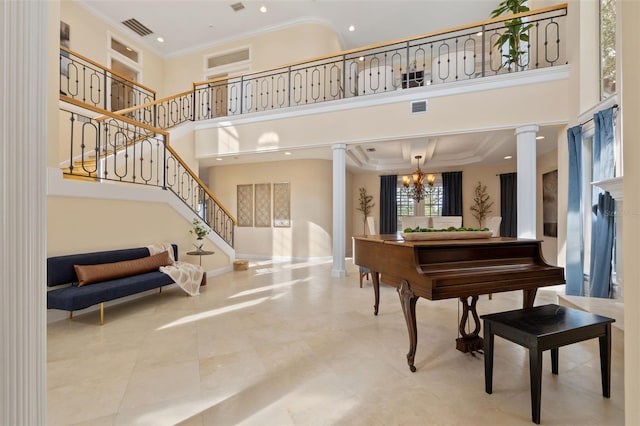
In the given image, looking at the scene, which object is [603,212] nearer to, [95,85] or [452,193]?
[452,193]

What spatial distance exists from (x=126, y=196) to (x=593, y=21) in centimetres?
706

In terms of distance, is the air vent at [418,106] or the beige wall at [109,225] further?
Result: the air vent at [418,106]

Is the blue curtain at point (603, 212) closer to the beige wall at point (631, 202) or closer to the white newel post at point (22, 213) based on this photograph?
the beige wall at point (631, 202)

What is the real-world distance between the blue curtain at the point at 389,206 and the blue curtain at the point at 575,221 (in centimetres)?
576

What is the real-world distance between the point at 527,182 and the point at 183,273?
5.51 metres

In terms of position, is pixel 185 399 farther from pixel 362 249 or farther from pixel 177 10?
pixel 177 10

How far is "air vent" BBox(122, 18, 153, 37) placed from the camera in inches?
321

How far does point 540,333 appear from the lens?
1.78 m

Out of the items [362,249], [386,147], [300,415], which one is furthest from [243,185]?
[300,415]

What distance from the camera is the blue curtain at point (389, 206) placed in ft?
33.1

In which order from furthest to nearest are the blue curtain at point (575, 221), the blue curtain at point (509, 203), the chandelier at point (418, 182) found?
the blue curtain at point (509, 203)
the chandelier at point (418, 182)
the blue curtain at point (575, 221)

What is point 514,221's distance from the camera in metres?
8.68

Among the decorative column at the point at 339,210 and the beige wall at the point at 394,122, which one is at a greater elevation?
the beige wall at the point at 394,122

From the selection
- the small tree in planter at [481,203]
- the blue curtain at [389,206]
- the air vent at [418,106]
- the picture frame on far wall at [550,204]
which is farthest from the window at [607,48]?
the blue curtain at [389,206]
